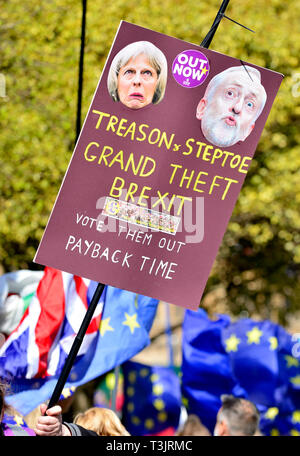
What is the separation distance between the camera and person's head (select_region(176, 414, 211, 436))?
169 inches

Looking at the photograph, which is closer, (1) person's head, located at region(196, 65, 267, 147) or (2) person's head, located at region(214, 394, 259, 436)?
(1) person's head, located at region(196, 65, 267, 147)

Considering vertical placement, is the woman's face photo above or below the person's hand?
above

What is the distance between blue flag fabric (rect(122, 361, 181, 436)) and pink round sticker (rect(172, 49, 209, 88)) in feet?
9.54

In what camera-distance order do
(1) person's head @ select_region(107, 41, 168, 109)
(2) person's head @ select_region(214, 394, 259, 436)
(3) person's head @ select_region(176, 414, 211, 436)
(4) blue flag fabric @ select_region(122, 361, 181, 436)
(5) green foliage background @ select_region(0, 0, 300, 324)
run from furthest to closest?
(5) green foliage background @ select_region(0, 0, 300, 324) → (4) blue flag fabric @ select_region(122, 361, 181, 436) → (3) person's head @ select_region(176, 414, 211, 436) → (2) person's head @ select_region(214, 394, 259, 436) → (1) person's head @ select_region(107, 41, 168, 109)

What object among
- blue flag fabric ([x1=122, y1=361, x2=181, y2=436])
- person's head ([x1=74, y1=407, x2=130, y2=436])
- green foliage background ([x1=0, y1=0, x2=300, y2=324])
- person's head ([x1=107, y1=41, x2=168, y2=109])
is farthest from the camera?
green foliage background ([x1=0, y1=0, x2=300, y2=324])

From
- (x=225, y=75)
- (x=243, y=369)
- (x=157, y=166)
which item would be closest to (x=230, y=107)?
(x=225, y=75)

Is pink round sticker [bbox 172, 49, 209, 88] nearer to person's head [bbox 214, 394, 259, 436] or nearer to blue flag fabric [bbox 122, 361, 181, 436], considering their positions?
person's head [bbox 214, 394, 259, 436]

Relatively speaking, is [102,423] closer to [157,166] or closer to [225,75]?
[157,166]

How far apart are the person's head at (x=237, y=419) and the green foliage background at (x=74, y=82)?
230 cm

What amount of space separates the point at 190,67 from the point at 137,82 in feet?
0.71

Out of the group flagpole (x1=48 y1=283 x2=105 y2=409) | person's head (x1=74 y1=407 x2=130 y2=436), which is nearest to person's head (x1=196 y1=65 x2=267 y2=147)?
flagpole (x1=48 y1=283 x2=105 y2=409)

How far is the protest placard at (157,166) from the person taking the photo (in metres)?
2.50
